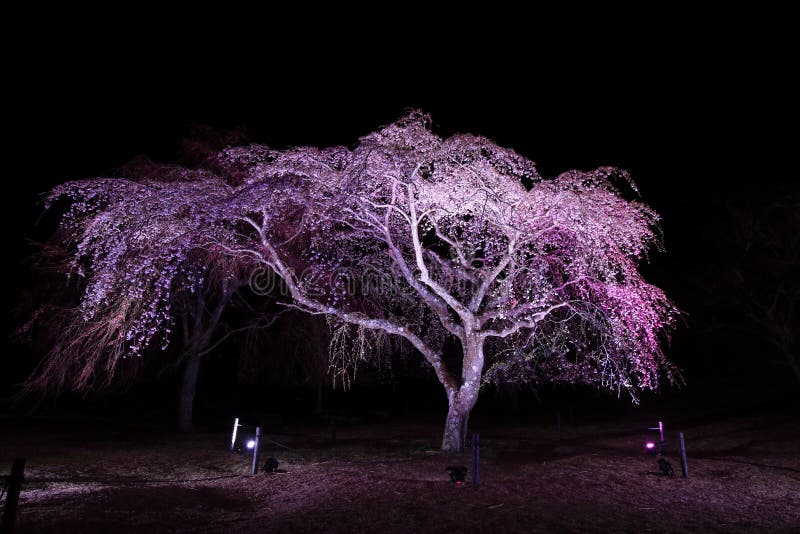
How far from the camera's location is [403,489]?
27.6 feet

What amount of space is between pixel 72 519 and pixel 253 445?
166 inches

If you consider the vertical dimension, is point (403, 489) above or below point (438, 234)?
below

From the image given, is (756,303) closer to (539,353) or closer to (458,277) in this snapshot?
(539,353)

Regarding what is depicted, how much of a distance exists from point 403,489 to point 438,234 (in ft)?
20.7

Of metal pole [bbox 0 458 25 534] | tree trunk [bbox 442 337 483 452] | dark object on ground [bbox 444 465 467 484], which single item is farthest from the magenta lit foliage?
metal pole [bbox 0 458 25 534]

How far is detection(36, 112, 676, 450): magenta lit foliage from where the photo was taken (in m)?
11.3

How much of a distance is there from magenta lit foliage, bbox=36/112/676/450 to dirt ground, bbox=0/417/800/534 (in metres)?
2.21

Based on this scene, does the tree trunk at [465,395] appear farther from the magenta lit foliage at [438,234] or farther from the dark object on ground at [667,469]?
the dark object on ground at [667,469]

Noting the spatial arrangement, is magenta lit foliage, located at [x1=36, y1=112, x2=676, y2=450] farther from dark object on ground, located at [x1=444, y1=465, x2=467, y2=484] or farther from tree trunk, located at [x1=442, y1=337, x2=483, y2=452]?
dark object on ground, located at [x1=444, y1=465, x2=467, y2=484]

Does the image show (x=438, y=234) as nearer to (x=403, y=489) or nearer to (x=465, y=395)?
(x=465, y=395)

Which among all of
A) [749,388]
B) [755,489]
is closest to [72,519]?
[755,489]

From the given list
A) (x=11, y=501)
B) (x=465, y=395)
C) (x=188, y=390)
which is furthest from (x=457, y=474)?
(x=188, y=390)

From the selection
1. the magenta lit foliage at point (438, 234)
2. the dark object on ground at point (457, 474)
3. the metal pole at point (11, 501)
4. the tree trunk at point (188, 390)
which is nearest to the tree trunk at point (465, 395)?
the magenta lit foliage at point (438, 234)

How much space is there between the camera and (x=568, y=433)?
20406 millimetres
